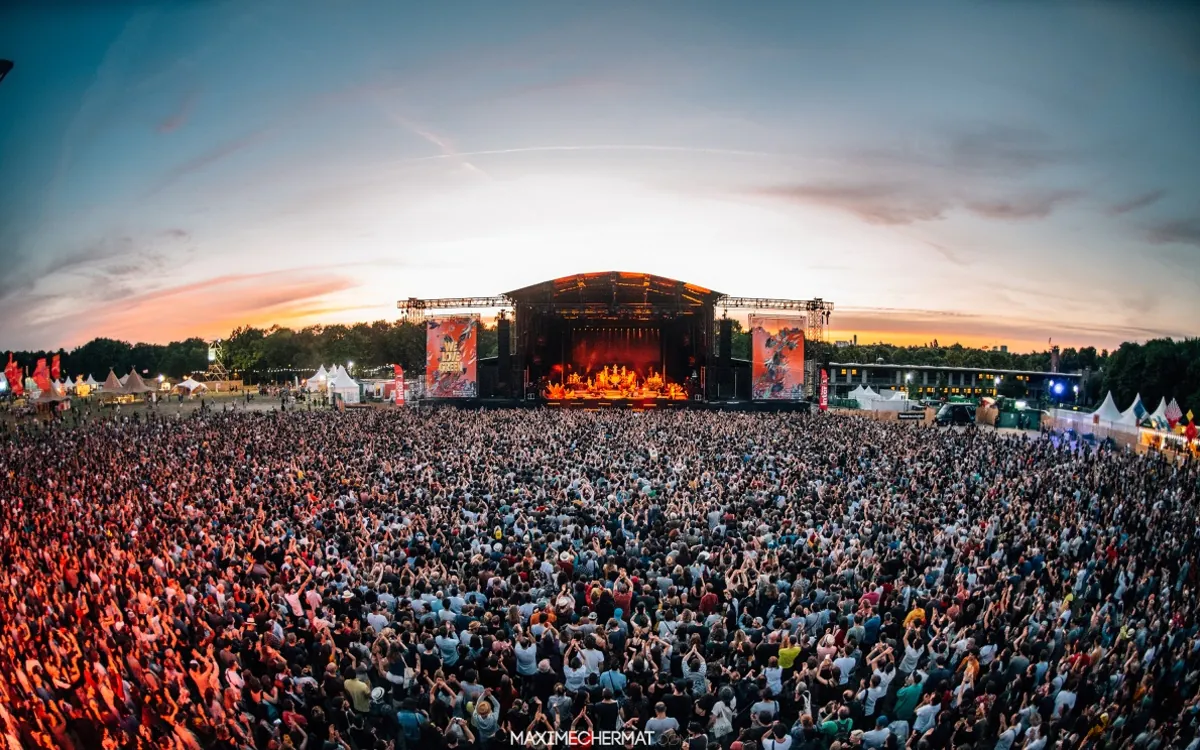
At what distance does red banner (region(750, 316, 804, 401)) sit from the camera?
31.5 m

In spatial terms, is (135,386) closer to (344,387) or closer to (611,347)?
(344,387)

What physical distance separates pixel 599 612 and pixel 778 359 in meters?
26.7

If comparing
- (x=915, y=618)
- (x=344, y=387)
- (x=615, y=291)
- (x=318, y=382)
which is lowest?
(x=915, y=618)

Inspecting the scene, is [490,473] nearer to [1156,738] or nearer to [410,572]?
[410,572]

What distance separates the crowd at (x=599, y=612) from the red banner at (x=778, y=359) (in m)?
17.3

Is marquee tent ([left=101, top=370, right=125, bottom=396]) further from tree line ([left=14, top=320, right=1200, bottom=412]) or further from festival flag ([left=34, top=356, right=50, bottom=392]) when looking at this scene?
tree line ([left=14, top=320, right=1200, bottom=412])

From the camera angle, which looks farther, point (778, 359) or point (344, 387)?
point (344, 387)

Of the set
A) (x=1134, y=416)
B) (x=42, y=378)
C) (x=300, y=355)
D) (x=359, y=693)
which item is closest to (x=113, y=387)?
(x=42, y=378)

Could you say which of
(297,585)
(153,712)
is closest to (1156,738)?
(153,712)

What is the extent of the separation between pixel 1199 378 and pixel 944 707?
54852mm

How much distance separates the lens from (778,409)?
31156 mm

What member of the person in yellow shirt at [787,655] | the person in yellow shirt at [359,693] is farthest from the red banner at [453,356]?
the person in yellow shirt at [787,655]

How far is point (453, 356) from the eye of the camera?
32.5m

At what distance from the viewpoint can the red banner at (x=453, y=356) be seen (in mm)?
32344
